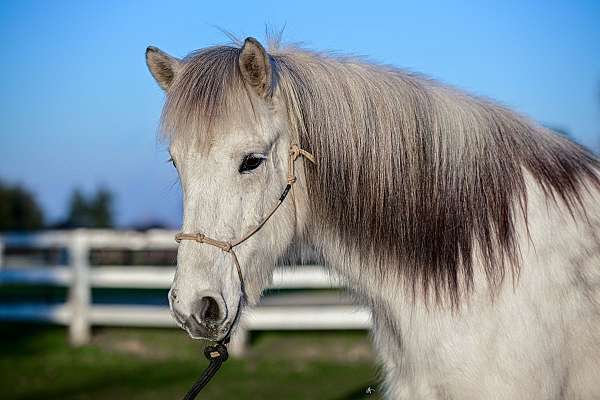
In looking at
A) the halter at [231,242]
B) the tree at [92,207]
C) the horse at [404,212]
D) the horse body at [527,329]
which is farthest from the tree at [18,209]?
the horse body at [527,329]

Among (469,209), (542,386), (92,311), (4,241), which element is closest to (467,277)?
(469,209)

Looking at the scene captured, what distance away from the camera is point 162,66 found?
2.97m

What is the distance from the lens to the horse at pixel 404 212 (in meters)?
2.58

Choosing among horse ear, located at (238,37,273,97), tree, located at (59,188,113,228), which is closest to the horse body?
horse ear, located at (238,37,273,97)

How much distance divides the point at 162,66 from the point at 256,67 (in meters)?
0.56

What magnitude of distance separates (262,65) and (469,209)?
1.05 m

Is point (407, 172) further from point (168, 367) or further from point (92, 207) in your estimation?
point (92, 207)

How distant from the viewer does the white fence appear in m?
9.40

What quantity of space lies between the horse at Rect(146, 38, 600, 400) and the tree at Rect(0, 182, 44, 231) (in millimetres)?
52054

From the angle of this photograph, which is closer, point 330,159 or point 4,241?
point 330,159

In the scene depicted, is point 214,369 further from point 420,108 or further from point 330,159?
point 420,108

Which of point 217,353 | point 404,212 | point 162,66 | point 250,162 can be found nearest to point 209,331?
point 217,353

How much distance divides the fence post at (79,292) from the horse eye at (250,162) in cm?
824

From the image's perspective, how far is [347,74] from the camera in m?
2.90
